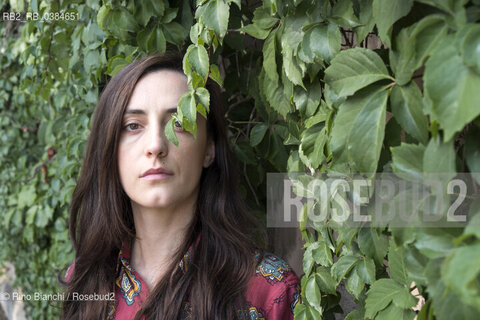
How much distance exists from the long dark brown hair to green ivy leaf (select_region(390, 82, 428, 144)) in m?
0.75

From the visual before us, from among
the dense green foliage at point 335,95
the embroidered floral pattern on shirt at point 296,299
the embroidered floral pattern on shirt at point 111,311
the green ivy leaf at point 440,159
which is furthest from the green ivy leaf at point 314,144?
the embroidered floral pattern on shirt at point 111,311

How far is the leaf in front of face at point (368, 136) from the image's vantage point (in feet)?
2.00

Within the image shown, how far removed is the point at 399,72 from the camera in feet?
2.07

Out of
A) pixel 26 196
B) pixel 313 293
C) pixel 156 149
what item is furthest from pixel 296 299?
pixel 26 196

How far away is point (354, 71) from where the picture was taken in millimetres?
687

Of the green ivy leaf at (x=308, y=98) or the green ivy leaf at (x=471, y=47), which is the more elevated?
the green ivy leaf at (x=471, y=47)

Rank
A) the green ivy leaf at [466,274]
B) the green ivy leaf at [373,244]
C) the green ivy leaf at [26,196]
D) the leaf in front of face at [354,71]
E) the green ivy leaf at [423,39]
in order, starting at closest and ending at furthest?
the green ivy leaf at [466,274] → the green ivy leaf at [423,39] → the leaf in front of face at [354,71] → the green ivy leaf at [373,244] → the green ivy leaf at [26,196]

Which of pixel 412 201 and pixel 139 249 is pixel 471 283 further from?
pixel 139 249

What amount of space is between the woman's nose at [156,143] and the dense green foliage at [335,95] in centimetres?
20

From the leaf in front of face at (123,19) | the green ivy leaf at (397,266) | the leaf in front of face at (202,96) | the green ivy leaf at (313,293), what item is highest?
the leaf in front of face at (123,19)

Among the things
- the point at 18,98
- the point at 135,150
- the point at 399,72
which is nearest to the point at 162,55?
the point at 135,150

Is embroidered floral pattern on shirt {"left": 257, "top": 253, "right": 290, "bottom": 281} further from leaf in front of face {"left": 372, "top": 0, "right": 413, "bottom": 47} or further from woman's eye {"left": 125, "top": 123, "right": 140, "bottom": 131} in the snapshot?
leaf in front of face {"left": 372, "top": 0, "right": 413, "bottom": 47}

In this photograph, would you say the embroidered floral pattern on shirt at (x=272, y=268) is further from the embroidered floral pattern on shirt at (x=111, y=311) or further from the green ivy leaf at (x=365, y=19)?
the green ivy leaf at (x=365, y=19)

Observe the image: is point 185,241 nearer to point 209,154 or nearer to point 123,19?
point 209,154
